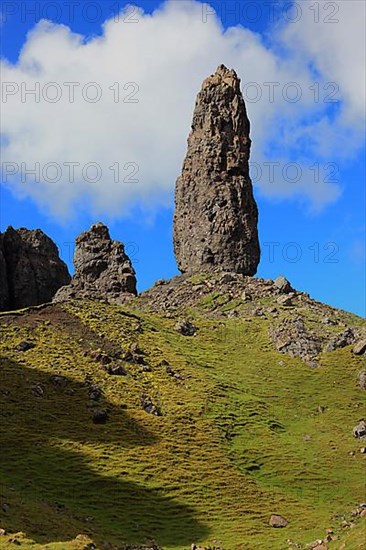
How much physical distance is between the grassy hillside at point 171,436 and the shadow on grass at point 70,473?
164 millimetres

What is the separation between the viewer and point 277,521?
56250 millimetres

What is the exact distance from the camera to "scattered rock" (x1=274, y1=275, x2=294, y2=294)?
397 ft

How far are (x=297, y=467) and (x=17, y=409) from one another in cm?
2671

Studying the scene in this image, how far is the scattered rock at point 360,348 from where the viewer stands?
9281 cm

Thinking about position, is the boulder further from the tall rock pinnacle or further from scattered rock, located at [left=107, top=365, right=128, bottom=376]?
the tall rock pinnacle

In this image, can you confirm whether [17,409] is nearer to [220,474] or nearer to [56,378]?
[56,378]

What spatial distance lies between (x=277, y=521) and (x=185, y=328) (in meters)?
49.5

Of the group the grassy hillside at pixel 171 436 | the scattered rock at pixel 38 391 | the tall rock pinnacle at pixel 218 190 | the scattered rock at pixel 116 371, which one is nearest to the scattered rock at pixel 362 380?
the grassy hillside at pixel 171 436

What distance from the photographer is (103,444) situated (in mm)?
68562

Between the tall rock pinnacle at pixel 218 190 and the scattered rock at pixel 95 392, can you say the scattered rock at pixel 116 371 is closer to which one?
the scattered rock at pixel 95 392

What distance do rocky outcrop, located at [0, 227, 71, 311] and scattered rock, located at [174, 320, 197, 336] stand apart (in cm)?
3440

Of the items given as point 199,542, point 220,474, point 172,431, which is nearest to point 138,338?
point 172,431

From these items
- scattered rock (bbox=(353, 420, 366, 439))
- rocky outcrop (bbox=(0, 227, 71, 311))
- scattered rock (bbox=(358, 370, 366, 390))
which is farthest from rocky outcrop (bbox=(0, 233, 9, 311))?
scattered rock (bbox=(353, 420, 366, 439))

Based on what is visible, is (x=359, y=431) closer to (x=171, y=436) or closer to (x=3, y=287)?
(x=171, y=436)
